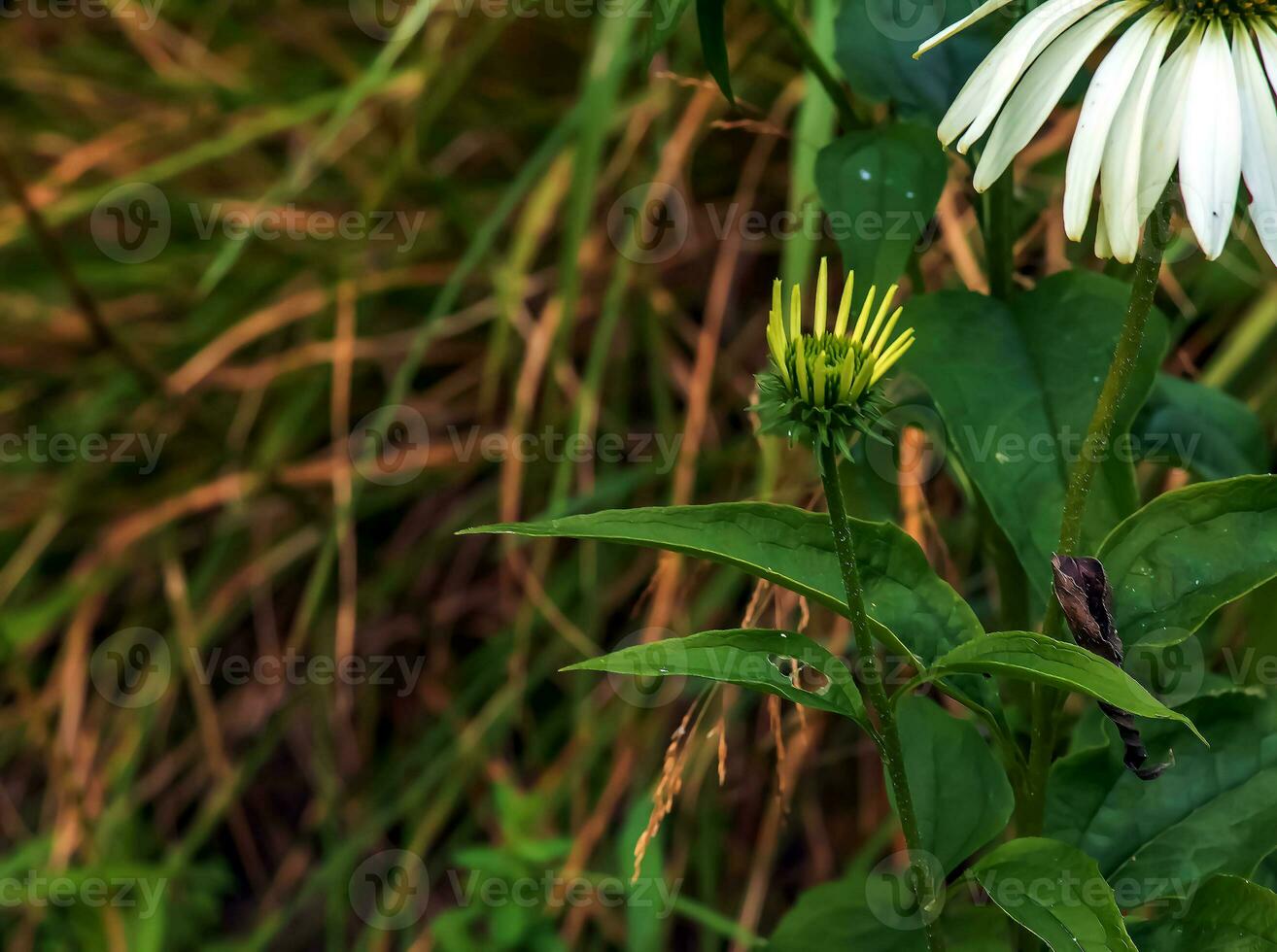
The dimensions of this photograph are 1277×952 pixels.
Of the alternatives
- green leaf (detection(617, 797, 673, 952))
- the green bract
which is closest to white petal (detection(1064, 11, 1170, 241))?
the green bract

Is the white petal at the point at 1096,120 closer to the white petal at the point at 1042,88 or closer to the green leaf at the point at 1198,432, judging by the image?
the white petal at the point at 1042,88

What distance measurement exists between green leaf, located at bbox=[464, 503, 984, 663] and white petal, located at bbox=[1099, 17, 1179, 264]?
0.65 ft

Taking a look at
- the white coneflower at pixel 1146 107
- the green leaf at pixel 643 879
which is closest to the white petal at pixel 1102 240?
the white coneflower at pixel 1146 107

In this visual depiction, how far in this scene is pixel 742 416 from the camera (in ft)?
5.73

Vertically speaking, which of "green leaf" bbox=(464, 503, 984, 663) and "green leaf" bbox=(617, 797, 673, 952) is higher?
"green leaf" bbox=(464, 503, 984, 663)

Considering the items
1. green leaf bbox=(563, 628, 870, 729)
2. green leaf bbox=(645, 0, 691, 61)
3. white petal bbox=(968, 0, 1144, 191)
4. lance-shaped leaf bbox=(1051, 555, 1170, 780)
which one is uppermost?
green leaf bbox=(645, 0, 691, 61)

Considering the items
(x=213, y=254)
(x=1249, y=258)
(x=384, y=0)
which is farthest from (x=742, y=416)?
(x=384, y=0)

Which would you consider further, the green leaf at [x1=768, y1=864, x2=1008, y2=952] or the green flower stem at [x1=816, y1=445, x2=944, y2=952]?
the green leaf at [x1=768, y1=864, x2=1008, y2=952]

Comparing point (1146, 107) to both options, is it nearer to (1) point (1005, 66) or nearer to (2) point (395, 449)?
(1) point (1005, 66)

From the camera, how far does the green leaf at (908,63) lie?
841mm

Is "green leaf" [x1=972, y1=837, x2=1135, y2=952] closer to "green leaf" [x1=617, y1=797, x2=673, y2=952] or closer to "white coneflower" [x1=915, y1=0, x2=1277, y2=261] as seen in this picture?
"white coneflower" [x1=915, y1=0, x2=1277, y2=261]

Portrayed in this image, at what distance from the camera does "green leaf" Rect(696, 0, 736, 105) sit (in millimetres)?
726

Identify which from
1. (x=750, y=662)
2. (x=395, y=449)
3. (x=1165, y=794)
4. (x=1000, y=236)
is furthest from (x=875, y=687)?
(x=395, y=449)

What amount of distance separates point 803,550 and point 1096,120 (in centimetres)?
27
